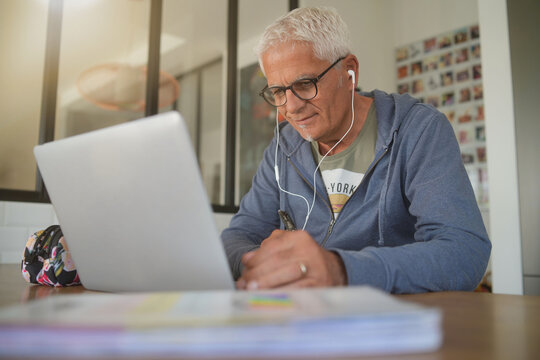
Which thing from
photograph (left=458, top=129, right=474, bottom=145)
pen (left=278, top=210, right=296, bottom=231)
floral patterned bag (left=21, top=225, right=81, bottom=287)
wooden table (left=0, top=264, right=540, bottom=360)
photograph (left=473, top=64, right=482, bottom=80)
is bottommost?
wooden table (left=0, top=264, right=540, bottom=360)

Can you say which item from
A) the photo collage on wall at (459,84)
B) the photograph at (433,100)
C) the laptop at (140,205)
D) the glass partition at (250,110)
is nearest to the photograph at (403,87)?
the photo collage on wall at (459,84)

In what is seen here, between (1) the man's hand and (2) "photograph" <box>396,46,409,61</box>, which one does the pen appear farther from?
(2) "photograph" <box>396,46,409,61</box>

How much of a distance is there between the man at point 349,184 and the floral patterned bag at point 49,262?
34cm

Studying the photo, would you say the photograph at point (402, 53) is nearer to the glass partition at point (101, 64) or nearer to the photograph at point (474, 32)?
the photograph at point (474, 32)

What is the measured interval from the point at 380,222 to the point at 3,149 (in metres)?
2.67

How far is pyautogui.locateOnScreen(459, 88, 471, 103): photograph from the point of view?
345cm

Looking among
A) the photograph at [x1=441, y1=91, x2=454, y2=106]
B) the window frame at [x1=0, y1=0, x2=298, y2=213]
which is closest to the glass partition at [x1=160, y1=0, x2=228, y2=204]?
the window frame at [x1=0, y1=0, x2=298, y2=213]

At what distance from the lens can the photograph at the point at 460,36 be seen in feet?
11.4

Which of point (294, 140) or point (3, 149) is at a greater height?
point (3, 149)

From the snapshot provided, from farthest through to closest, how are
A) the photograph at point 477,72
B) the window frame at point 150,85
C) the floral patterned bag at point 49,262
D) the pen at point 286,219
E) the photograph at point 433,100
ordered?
the photograph at point 433,100 → the photograph at point 477,72 → the window frame at point 150,85 → the pen at point 286,219 → the floral patterned bag at point 49,262

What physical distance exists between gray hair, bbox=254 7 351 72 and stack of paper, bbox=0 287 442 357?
98 centimetres

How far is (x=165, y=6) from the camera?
3912 millimetres

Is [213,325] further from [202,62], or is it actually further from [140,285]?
[202,62]

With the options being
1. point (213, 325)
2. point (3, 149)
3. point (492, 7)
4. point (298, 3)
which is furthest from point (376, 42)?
point (213, 325)
